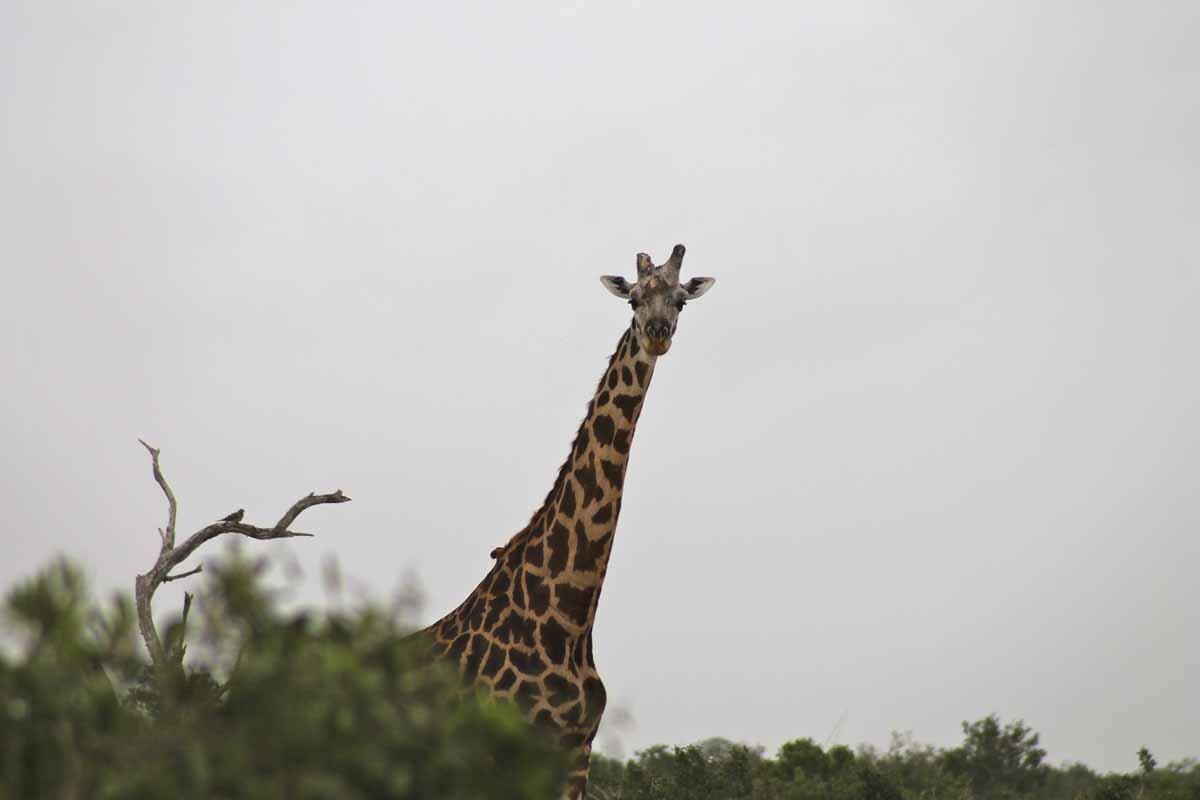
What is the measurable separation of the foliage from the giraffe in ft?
18.4

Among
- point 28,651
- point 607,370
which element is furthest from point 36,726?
point 607,370

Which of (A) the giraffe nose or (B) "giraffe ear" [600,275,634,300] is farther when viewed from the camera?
(B) "giraffe ear" [600,275,634,300]

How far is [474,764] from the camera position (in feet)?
17.5

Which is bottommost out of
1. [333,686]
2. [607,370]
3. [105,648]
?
[333,686]

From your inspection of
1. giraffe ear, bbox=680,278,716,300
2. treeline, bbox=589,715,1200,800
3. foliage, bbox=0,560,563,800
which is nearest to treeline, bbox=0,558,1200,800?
foliage, bbox=0,560,563,800

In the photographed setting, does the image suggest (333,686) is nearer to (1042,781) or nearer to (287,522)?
(287,522)

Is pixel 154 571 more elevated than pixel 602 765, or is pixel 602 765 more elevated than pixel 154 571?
pixel 602 765

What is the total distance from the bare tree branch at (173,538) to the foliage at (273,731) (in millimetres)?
5713

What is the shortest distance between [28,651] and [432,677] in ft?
5.22

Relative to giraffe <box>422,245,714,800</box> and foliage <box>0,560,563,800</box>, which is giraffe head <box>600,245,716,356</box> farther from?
foliage <box>0,560,563,800</box>

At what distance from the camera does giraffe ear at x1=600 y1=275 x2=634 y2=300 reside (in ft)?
42.5

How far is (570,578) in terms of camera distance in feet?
38.7

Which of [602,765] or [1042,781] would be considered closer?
[602,765]

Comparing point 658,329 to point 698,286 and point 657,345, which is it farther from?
point 698,286
